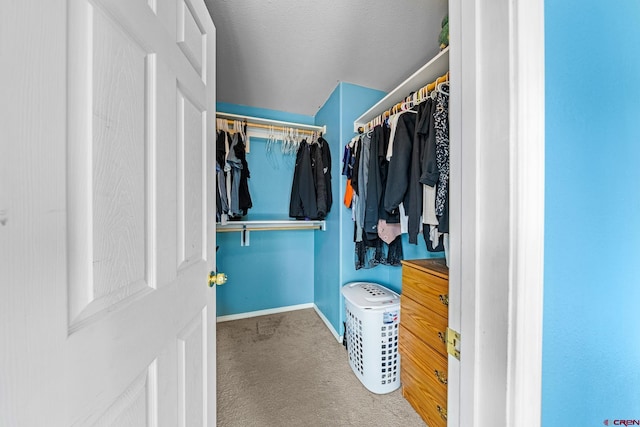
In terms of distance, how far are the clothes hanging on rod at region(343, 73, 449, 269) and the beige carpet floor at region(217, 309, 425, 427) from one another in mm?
783

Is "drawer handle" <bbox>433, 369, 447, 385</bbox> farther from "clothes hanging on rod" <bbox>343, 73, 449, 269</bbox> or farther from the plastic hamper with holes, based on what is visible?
"clothes hanging on rod" <bbox>343, 73, 449, 269</bbox>

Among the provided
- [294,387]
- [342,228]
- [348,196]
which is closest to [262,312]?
[294,387]

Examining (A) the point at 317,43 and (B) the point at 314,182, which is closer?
(A) the point at 317,43

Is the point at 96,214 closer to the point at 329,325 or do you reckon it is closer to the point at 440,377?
the point at 440,377

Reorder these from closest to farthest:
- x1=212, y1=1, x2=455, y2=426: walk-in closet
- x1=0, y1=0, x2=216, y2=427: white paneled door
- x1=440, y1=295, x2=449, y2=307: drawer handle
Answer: x1=0, y1=0, x2=216, y2=427: white paneled door
x1=440, y1=295, x2=449, y2=307: drawer handle
x1=212, y1=1, x2=455, y2=426: walk-in closet

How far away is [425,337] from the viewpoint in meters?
1.21

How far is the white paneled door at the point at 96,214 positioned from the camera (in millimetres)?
267

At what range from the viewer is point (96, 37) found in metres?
0.38

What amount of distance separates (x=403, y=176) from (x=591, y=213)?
884mm

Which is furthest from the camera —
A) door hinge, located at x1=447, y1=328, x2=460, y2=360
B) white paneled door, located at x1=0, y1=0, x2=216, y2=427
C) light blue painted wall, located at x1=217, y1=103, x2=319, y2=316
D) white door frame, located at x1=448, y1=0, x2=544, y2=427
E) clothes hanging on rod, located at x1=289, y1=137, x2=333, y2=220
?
light blue painted wall, located at x1=217, y1=103, x2=319, y2=316

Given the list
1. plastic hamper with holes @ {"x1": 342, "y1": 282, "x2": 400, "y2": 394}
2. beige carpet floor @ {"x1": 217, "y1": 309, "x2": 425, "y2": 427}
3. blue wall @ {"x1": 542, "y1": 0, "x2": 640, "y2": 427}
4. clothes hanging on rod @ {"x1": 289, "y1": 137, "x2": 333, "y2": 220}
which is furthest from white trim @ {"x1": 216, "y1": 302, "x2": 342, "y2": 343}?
blue wall @ {"x1": 542, "y1": 0, "x2": 640, "y2": 427}

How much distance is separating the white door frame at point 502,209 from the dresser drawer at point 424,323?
654 mm

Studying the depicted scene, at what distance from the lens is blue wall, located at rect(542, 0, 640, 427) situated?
0.45m

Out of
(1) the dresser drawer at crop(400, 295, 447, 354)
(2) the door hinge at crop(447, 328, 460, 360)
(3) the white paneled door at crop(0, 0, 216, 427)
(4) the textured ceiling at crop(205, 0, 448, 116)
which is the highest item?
(4) the textured ceiling at crop(205, 0, 448, 116)
